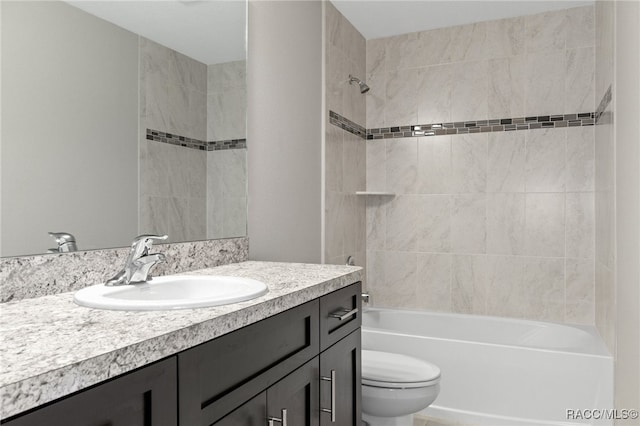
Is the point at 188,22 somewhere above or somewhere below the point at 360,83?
below

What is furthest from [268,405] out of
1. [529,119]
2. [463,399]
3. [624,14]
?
[529,119]

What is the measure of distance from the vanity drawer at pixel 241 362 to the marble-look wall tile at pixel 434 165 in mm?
2240

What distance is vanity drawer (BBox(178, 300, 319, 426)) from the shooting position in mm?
809

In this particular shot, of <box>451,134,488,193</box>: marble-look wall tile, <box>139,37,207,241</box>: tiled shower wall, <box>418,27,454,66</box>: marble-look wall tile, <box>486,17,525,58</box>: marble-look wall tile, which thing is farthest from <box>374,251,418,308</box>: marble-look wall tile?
<box>139,37,207,241</box>: tiled shower wall

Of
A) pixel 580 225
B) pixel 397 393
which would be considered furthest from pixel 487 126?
pixel 397 393

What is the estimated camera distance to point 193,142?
1.69 metres

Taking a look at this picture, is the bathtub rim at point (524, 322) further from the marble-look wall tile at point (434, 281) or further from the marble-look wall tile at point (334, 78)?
the marble-look wall tile at point (334, 78)

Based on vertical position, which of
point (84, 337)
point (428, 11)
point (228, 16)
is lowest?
point (84, 337)

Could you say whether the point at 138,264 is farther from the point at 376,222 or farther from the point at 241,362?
the point at 376,222

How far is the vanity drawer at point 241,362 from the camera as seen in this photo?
809mm

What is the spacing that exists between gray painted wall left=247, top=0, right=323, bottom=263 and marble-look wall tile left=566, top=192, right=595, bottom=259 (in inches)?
63.6

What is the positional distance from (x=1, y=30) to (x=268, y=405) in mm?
1044

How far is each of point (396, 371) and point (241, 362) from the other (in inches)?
54.1

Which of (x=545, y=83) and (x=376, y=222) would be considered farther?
(x=376, y=222)
